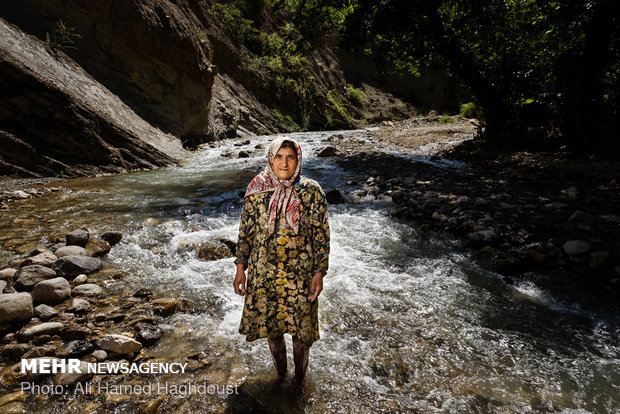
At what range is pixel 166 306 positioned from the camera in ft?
10.7

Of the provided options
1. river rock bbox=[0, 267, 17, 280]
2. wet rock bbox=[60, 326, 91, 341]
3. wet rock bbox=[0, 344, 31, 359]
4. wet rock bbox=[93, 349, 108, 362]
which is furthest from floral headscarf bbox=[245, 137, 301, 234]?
river rock bbox=[0, 267, 17, 280]

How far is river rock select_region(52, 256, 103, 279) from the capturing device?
3740mm

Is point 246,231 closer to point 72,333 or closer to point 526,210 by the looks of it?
point 72,333

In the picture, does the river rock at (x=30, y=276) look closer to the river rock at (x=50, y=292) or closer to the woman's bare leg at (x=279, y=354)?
the river rock at (x=50, y=292)

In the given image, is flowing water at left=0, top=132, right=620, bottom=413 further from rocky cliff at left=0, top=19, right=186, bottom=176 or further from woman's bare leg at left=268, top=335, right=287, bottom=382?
rocky cliff at left=0, top=19, right=186, bottom=176

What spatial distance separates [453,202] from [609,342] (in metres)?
3.93

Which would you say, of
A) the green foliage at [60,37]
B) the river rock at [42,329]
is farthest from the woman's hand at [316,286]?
the green foliage at [60,37]

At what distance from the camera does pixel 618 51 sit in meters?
8.11

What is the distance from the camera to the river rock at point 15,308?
272 centimetres

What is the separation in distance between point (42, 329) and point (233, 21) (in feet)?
92.2

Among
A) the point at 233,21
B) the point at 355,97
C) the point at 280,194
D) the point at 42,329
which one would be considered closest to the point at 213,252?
the point at 42,329

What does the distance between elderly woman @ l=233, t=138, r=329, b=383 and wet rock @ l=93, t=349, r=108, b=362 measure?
1316 millimetres

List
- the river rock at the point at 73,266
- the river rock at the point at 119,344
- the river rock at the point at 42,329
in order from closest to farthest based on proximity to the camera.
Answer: the river rock at the point at 119,344
the river rock at the point at 42,329
the river rock at the point at 73,266

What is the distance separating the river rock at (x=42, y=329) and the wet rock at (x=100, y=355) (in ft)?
1.97
